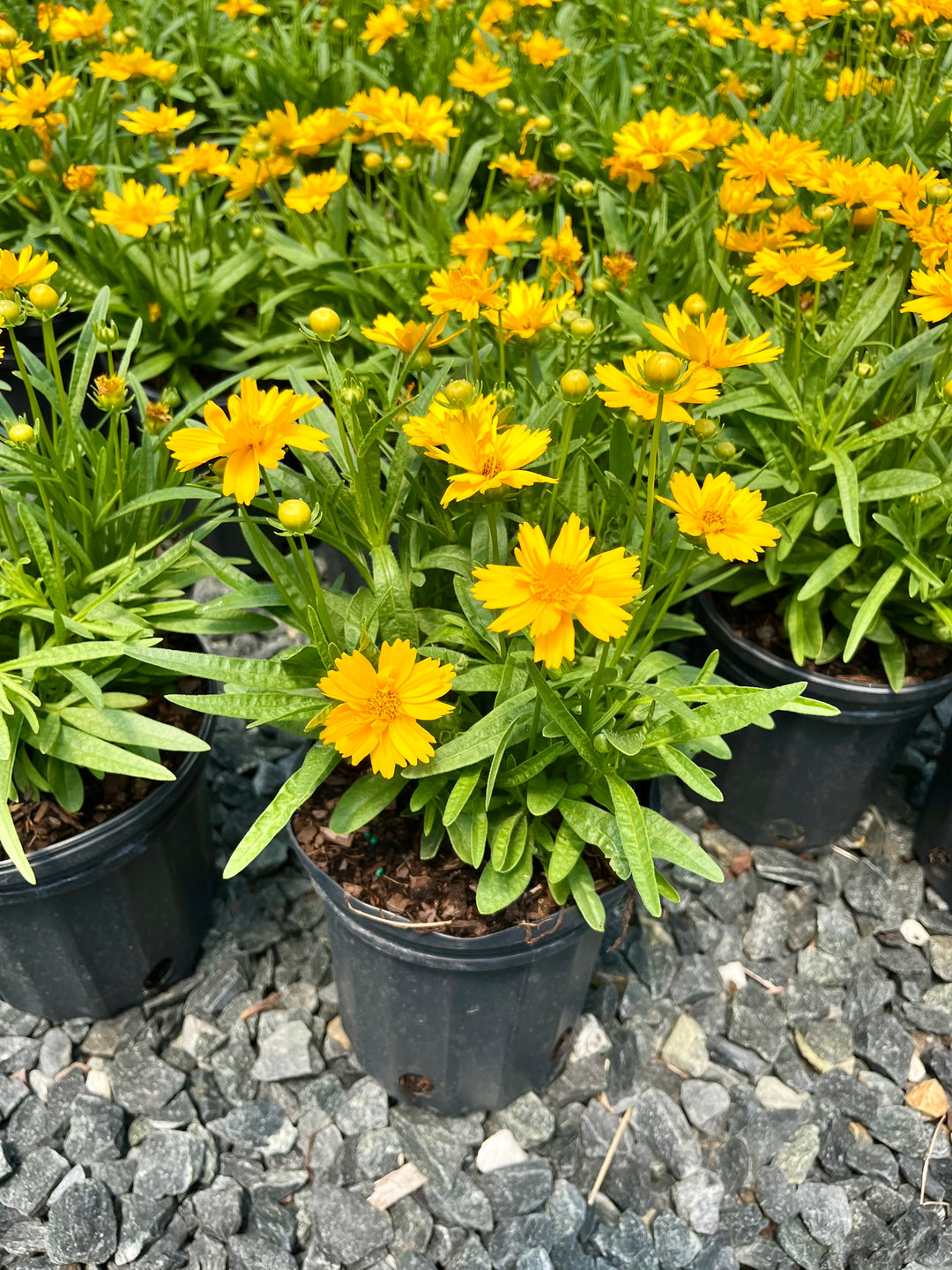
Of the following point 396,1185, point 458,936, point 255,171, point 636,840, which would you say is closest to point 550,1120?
point 396,1185

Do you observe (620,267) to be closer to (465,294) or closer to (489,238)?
(489,238)

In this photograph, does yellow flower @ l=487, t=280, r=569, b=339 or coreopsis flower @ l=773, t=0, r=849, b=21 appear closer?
yellow flower @ l=487, t=280, r=569, b=339

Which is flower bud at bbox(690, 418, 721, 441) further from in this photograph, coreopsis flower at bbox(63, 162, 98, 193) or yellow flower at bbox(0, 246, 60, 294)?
coreopsis flower at bbox(63, 162, 98, 193)

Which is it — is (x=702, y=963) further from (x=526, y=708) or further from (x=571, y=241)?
(x=571, y=241)

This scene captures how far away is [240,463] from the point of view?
0.96 m

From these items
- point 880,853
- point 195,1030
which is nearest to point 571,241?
point 880,853

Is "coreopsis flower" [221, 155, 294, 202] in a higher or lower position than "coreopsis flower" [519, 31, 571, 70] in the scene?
lower

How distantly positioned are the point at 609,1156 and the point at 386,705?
2.66 ft

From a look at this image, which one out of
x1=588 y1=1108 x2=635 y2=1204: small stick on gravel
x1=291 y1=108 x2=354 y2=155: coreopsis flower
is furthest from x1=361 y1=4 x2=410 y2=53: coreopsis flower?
x1=588 y1=1108 x2=635 y2=1204: small stick on gravel

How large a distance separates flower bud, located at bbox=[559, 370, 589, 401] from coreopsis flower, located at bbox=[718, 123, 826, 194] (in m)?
0.65

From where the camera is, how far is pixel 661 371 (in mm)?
888

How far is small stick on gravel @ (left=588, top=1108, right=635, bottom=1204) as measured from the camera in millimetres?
1382

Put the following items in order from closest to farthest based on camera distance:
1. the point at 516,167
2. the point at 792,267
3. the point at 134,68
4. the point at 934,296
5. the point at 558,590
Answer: the point at 558,590 → the point at 934,296 → the point at 792,267 → the point at 516,167 → the point at 134,68

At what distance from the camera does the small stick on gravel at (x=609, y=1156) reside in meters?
1.38
